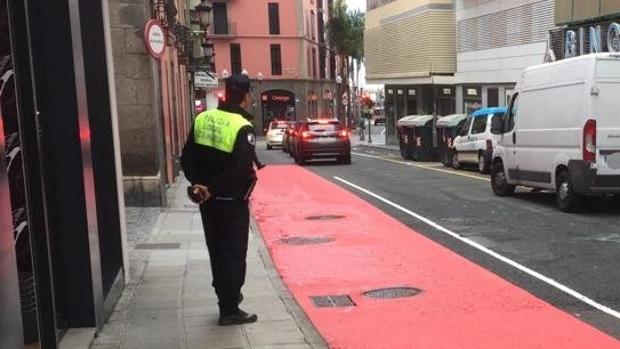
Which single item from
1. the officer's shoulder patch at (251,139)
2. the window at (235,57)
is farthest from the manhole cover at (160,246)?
the window at (235,57)

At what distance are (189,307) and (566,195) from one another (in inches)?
295

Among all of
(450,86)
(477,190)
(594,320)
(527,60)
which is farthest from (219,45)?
(594,320)

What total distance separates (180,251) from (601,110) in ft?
21.3

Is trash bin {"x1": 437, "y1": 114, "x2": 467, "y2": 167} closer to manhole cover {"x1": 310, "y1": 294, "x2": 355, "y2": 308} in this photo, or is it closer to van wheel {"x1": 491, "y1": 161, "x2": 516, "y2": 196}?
van wheel {"x1": 491, "y1": 161, "x2": 516, "y2": 196}

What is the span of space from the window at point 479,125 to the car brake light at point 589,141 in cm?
955

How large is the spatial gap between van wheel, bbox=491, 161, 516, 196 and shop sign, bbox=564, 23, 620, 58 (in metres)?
8.13

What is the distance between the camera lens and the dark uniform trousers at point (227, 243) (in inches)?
218

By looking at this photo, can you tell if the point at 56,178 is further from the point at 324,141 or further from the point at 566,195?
the point at 324,141

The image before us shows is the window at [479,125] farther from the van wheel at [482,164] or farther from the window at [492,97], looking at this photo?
the window at [492,97]

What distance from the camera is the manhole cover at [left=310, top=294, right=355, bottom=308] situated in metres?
6.50

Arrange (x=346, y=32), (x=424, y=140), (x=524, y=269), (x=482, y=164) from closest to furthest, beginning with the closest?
(x=524, y=269) < (x=482, y=164) < (x=424, y=140) < (x=346, y=32)

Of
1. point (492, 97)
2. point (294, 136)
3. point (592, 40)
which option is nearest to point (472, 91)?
point (492, 97)

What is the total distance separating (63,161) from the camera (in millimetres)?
5086

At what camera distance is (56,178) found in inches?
200
